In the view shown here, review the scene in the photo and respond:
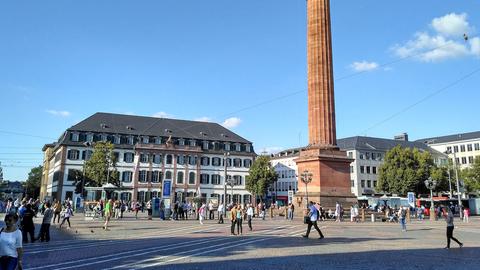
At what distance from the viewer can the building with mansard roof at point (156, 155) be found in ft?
240

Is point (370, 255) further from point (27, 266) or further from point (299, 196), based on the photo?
point (299, 196)

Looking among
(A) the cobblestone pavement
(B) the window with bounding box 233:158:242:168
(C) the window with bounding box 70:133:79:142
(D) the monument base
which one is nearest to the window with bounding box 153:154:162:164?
(C) the window with bounding box 70:133:79:142

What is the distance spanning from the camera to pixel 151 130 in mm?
81000

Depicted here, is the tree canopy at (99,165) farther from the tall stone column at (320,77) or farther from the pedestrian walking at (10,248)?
the pedestrian walking at (10,248)

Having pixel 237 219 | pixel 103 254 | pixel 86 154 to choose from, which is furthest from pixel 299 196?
pixel 86 154

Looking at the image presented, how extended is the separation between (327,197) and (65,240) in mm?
19691

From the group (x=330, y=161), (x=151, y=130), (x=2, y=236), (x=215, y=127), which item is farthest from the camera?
(x=215, y=127)

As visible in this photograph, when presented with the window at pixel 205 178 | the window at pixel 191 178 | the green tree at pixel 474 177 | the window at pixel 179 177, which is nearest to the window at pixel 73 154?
the window at pixel 179 177

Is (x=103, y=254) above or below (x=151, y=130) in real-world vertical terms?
below

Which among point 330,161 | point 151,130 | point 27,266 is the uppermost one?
point 151,130

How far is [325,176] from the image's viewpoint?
31.5 m

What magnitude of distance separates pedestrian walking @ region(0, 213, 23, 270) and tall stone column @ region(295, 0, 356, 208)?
2585 centimetres

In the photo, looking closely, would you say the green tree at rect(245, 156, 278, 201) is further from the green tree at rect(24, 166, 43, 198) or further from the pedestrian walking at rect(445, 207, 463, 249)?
the green tree at rect(24, 166, 43, 198)

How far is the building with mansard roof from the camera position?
73.2 m
